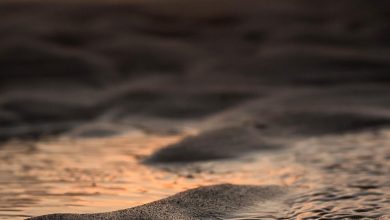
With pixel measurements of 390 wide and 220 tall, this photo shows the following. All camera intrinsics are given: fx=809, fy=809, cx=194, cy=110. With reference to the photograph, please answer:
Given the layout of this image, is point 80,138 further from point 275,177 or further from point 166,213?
point 166,213

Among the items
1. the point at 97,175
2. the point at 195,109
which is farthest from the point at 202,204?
the point at 195,109

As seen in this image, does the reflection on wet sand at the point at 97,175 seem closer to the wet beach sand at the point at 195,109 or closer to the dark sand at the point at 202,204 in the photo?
the wet beach sand at the point at 195,109

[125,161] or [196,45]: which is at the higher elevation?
[196,45]

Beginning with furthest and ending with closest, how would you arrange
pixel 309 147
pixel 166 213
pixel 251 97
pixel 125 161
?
pixel 251 97 → pixel 309 147 → pixel 125 161 → pixel 166 213

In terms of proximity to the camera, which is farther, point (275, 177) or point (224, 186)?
point (275, 177)

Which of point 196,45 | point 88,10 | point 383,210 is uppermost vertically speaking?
point 88,10

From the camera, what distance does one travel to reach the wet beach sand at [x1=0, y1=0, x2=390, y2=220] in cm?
303

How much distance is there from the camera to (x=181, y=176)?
3609mm

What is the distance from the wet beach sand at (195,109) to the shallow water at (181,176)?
→ 0.5 inches

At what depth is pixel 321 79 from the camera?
6.75 metres

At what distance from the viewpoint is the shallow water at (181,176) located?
9.34 ft

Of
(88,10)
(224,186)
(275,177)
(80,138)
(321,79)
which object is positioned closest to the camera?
(224,186)

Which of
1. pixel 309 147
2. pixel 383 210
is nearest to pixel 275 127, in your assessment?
pixel 309 147

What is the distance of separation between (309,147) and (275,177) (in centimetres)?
87
